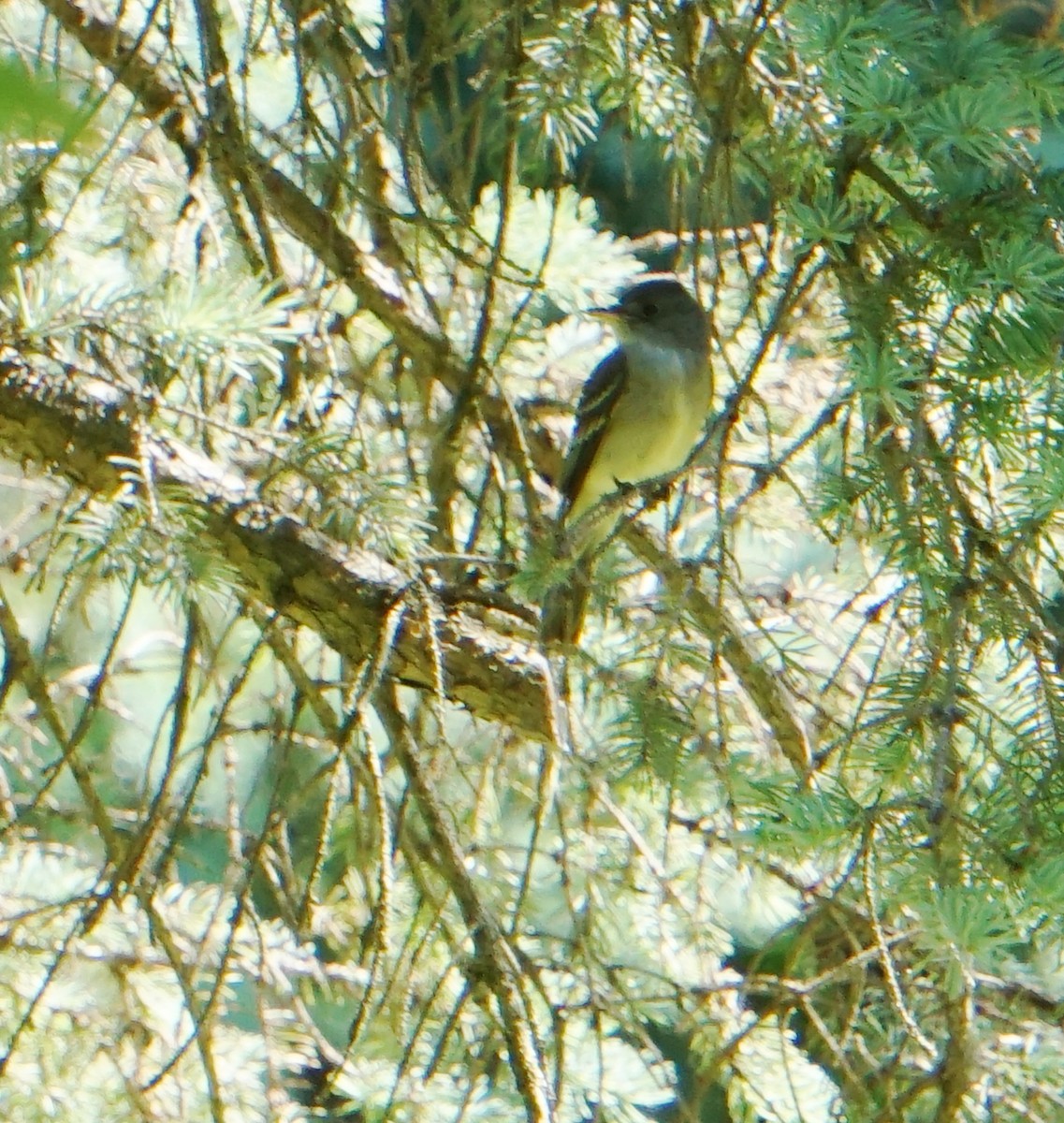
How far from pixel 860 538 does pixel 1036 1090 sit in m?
0.88

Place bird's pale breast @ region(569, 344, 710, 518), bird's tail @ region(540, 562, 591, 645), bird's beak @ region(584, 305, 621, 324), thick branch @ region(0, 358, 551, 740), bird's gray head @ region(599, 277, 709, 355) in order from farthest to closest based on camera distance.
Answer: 1. bird's pale breast @ region(569, 344, 710, 518)
2. bird's gray head @ region(599, 277, 709, 355)
3. bird's beak @ region(584, 305, 621, 324)
4. bird's tail @ region(540, 562, 591, 645)
5. thick branch @ region(0, 358, 551, 740)

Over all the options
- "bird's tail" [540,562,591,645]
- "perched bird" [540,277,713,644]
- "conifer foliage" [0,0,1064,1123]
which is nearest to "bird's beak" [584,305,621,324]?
"perched bird" [540,277,713,644]

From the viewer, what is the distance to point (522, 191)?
9.18ft

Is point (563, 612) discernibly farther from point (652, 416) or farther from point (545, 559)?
point (652, 416)

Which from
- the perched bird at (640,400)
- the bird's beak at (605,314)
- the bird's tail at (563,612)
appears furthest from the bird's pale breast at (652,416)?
the bird's tail at (563,612)

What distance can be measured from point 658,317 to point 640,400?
26cm

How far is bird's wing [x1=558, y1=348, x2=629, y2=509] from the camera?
10.2 ft

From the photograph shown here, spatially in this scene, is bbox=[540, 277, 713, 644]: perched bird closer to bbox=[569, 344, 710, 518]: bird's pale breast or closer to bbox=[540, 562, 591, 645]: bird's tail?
bbox=[569, 344, 710, 518]: bird's pale breast

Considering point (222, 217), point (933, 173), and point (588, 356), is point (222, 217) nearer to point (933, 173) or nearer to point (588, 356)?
point (588, 356)

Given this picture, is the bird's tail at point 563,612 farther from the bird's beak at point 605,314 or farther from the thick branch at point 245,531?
the bird's beak at point 605,314

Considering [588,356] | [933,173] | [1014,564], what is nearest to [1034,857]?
[1014,564]

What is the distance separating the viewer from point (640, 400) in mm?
3338

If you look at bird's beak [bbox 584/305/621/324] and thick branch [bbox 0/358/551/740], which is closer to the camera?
thick branch [bbox 0/358/551/740]

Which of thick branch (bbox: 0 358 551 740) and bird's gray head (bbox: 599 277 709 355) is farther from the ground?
bird's gray head (bbox: 599 277 709 355)
